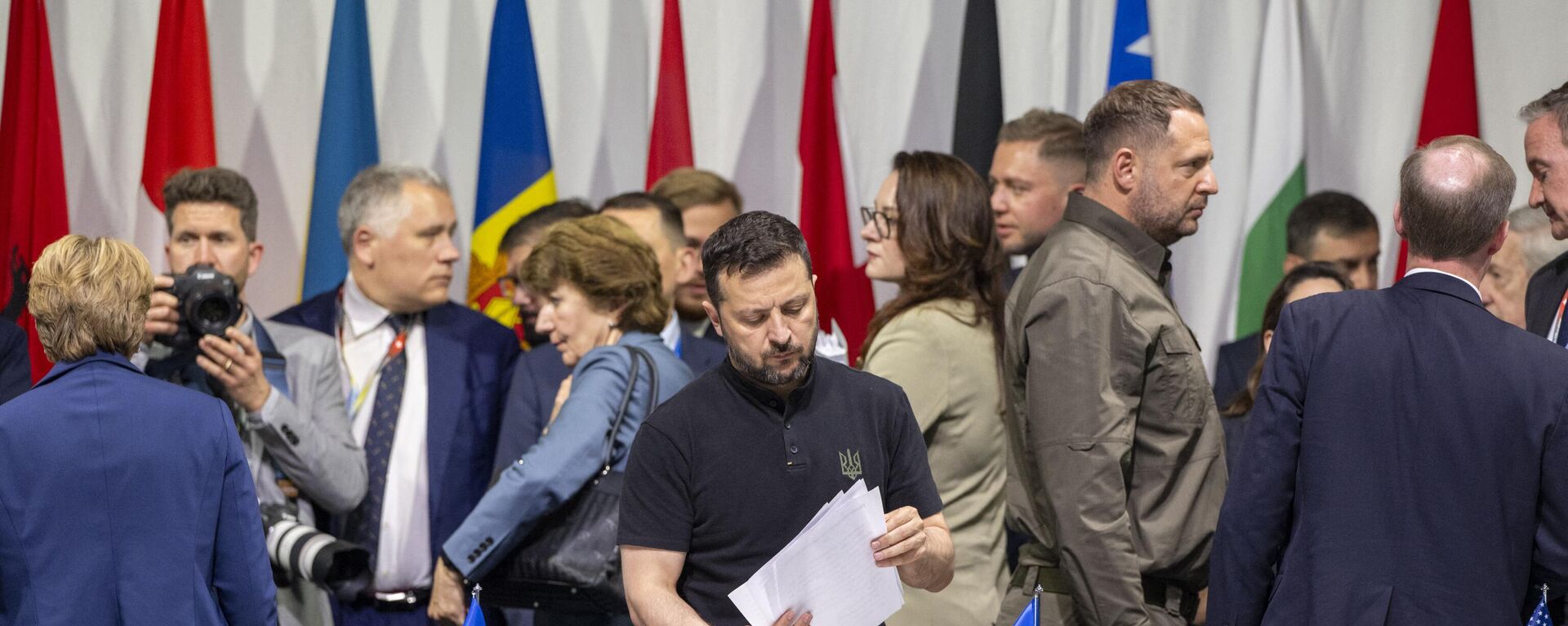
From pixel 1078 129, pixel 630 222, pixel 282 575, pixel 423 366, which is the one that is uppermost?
pixel 1078 129

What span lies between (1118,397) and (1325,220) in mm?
2013

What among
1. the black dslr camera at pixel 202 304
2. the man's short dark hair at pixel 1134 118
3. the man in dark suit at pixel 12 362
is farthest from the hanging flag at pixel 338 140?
the man's short dark hair at pixel 1134 118

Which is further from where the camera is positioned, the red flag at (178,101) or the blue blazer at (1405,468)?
the red flag at (178,101)

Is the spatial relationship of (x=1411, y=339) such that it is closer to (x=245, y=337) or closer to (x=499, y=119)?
(x=245, y=337)

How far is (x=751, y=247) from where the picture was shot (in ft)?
7.11

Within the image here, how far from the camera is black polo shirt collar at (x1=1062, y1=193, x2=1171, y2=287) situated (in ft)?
9.37

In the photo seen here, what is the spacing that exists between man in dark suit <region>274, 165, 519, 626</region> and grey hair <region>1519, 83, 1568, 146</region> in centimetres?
243

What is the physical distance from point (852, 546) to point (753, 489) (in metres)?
0.18

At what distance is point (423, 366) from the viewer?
3.85m

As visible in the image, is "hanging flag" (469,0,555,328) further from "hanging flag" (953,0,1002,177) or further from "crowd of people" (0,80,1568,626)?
"hanging flag" (953,0,1002,177)

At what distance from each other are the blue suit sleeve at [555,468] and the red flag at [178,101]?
2.41 metres

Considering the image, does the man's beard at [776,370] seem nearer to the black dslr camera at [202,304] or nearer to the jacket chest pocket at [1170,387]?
the jacket chest pocket at [1170,387]

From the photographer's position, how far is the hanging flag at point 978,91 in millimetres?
5031

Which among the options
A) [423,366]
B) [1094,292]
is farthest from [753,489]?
[423,366]
